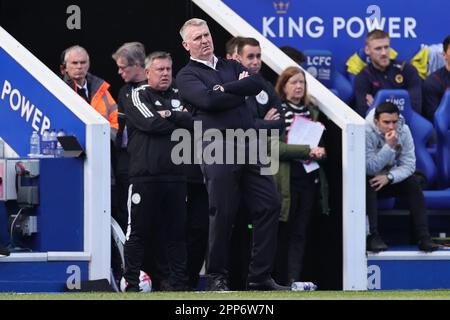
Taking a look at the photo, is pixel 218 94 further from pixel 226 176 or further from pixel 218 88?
pixel 226 176

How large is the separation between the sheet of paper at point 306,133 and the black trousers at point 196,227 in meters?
0.79

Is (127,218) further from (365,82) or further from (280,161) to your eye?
(365,82)

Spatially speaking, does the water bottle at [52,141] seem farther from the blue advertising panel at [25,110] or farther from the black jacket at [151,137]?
the black jacket at [151,137]

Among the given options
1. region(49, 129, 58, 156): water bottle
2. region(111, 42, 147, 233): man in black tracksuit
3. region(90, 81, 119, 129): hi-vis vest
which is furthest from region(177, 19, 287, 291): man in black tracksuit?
region(90, 81, 119, 129): hi-vis vest

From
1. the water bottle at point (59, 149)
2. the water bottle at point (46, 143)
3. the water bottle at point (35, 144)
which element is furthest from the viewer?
the water bottle at point (35, 144)

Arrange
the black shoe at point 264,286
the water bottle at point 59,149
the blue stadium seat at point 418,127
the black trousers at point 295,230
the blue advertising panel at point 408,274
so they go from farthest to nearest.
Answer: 1. the blue stadium seat at point 418,127
2. the blue advertising panel at point 408,274
3. the black trousers at point 295,230
4. the water bottle at point 59,149
5. the black shoe at point 264,286

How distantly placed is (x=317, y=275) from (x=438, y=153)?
1594mm

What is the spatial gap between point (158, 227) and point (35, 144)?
1172 mm

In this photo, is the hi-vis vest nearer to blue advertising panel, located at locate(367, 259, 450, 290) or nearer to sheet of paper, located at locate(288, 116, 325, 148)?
sheet of paper, located at locate(288, 116, 325, 148)

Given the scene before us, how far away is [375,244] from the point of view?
13359 mm

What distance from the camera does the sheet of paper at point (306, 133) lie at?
43.6 ft

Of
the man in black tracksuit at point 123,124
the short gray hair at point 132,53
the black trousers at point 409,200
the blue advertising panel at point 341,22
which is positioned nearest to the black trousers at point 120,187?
the man in black tracksuit at point 123,124
